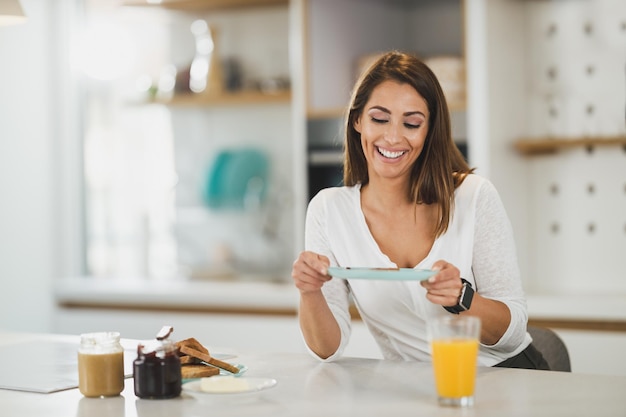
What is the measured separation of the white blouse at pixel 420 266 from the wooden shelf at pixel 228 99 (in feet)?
6.70

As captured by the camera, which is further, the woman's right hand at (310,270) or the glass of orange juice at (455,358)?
the woman's right hand at (310,270)

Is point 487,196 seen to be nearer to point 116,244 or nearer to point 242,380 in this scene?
point 242,380

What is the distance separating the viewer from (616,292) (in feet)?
12.3

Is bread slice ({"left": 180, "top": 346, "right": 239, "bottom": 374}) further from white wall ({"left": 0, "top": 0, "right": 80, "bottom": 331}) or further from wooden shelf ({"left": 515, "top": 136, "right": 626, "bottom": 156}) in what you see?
white wall ({"left": 0, "top": 0, "right": 80, "bottom": 331})

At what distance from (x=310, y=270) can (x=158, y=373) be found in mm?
426

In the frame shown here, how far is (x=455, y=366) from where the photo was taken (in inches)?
60.9

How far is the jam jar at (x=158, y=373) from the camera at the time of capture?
169 centimetres

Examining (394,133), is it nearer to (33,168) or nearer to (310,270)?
(310,270)

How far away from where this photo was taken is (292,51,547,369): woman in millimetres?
2205

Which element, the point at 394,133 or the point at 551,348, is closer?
the point at 394,133

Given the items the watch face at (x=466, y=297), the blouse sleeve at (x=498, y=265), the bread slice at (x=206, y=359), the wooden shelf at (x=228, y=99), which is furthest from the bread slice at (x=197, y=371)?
the wooden shelf at (x=228, y=99)

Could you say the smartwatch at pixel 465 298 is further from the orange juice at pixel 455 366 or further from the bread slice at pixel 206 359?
the bread slice at pixel 206 359

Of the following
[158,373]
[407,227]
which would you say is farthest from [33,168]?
[158,373]

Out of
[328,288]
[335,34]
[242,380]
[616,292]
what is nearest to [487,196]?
[328,288]
